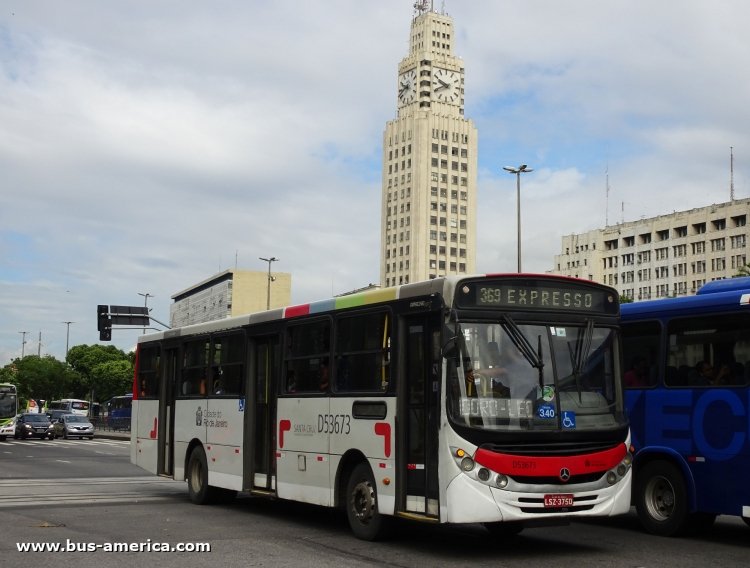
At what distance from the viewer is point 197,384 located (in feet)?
57.0

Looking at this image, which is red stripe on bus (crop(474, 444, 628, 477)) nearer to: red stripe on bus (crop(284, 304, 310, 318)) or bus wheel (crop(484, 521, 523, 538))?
bus wheel (crop(484, 521, 523, 538))

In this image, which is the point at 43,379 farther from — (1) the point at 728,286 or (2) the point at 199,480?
(1) the point at 728,286

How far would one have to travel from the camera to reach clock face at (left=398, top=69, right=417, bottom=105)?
533ft

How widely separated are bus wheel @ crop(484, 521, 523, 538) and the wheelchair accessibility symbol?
2.04 meters

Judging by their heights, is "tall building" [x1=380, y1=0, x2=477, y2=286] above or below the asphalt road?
above

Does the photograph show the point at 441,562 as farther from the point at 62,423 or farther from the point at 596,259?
the point at 596,259

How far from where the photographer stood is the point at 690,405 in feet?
41.0

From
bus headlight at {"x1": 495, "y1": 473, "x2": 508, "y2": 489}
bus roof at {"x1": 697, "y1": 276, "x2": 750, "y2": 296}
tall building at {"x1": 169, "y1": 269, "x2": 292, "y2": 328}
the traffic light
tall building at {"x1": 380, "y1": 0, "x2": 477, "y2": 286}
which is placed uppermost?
tall building at {"x1": 380, "y1": 0, "x2": 477, "y2": 286}

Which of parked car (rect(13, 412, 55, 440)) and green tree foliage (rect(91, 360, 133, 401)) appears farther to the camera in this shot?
green tree foliage (rect(91, 360, 133, 401))

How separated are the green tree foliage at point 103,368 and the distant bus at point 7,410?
71191 millimetres

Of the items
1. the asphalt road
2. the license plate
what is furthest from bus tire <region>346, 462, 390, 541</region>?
the license plate

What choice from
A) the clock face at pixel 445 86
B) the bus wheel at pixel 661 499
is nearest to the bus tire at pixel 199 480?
the bus wheel at pixel 661 499

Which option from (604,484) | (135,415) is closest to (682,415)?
(604,484)

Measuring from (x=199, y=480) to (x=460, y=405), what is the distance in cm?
765
